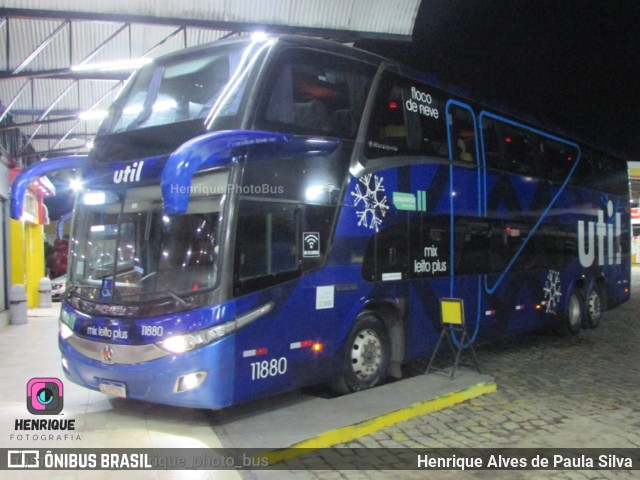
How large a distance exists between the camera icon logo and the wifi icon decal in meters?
3.31

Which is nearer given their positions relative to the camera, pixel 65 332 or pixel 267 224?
pixel 267 224

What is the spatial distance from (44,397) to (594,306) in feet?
38.8

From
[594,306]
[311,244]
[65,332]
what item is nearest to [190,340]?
[311,244]

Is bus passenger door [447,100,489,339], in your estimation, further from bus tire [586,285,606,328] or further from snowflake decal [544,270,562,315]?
bus tire [586,285,606,328]

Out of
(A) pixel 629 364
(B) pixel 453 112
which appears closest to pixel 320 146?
(B) pixel 453 112

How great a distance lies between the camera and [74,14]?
1164cm

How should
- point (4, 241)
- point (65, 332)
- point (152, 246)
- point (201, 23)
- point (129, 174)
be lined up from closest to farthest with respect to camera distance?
point (152, 246) → point (129, 174) → point (65, 332) → point (201, 23) → point (4, 241)

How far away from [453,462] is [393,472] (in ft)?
2.10

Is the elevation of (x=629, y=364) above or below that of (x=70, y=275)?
below

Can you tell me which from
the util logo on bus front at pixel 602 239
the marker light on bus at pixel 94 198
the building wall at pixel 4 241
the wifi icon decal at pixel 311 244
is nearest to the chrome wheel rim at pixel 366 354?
the wifi icon decal at pixel 311 244

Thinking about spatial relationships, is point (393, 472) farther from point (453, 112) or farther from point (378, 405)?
point (453, 112)

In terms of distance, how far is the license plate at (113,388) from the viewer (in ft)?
19.8

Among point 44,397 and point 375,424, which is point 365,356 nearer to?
point 375,424

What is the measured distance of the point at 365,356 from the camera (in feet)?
25.2
